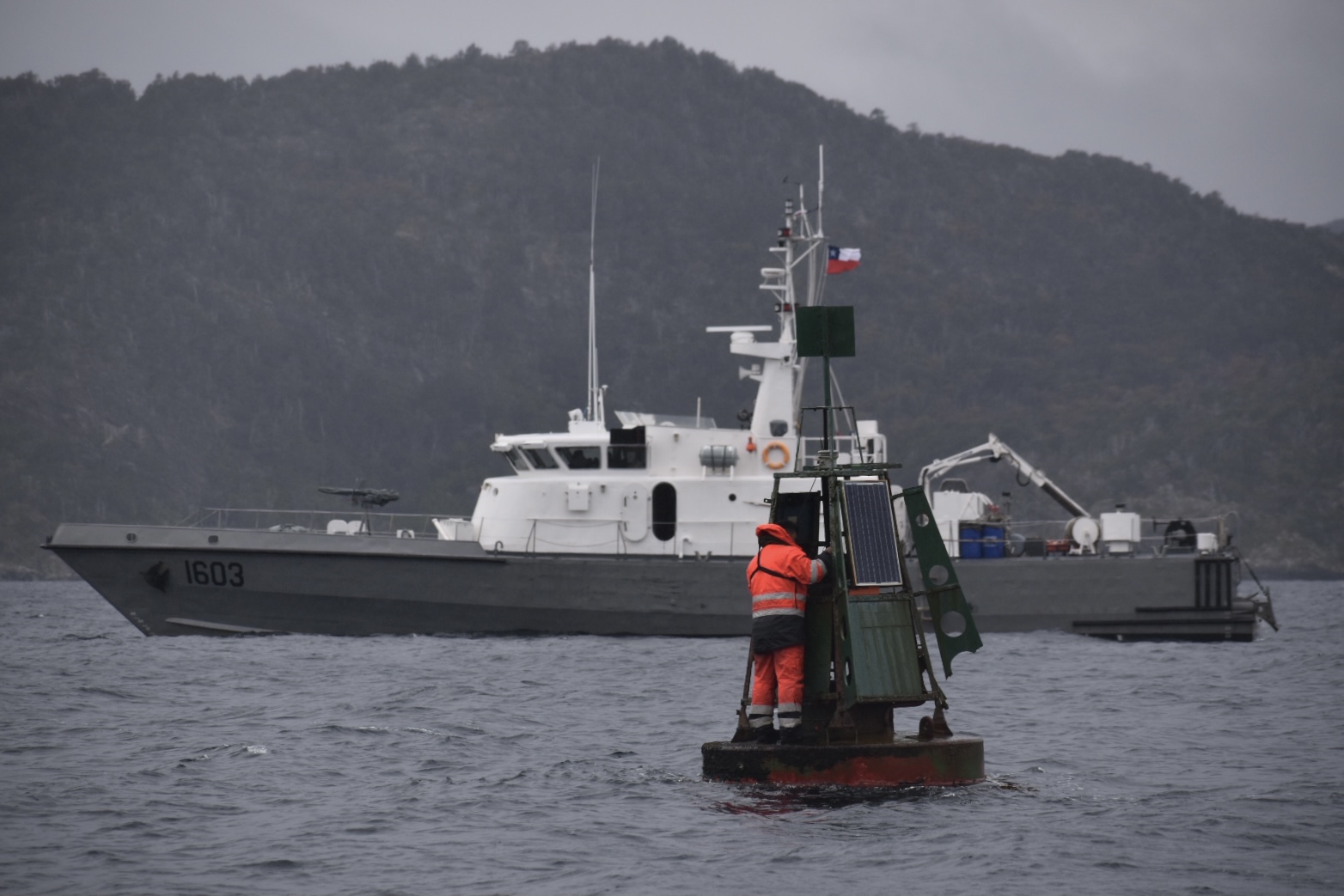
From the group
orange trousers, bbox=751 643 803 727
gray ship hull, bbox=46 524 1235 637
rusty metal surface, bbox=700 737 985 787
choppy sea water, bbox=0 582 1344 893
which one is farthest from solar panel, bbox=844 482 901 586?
gray ship hull, bbox=46 524 1235 637

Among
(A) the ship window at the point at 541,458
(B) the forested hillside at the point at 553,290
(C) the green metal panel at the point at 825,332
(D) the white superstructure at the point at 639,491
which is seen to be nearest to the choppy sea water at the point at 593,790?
(C) the green metal panel at the point at 825,332

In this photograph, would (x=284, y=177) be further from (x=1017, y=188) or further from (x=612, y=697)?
(x=612, y=697)

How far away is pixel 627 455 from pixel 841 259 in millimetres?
5497

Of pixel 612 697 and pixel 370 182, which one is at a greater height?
pixel 370 182

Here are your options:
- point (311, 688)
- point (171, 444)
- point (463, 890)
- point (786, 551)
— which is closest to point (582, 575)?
point (311, 688)

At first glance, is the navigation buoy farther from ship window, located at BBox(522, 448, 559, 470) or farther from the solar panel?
ship window, located at BBox(522, 448, 559, 470)

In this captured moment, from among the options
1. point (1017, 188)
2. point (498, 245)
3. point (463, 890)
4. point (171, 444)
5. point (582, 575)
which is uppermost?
point (1017, 188)

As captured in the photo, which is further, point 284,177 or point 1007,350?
point 284,177

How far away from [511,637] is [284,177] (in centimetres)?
12951

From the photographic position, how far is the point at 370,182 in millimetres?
148625

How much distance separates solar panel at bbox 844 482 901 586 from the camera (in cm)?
1285

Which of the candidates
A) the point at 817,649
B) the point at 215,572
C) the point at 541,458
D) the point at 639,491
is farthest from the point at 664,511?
the point at 817,649

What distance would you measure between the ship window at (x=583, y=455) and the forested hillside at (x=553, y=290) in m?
75.3

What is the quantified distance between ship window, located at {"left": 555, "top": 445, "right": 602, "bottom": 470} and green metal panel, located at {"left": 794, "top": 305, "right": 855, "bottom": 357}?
45.8 ft
